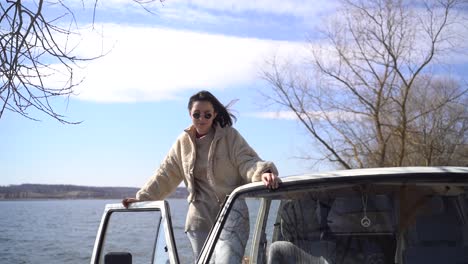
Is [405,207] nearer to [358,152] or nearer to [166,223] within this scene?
[166,223]

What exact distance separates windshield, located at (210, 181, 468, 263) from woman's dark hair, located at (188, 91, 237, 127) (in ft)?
3.73

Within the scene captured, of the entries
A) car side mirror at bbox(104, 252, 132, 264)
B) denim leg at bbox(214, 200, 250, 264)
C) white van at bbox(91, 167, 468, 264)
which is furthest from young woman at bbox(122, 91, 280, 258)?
car side mirror at bbox(104, 252, 132, 264)

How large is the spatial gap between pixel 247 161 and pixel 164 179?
2.62 ft

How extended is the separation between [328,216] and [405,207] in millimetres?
399

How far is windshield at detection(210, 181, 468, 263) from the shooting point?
3.35m

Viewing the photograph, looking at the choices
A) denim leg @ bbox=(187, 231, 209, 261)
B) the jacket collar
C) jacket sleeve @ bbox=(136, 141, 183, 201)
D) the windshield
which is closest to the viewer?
the windshield

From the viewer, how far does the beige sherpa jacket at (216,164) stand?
4316mm

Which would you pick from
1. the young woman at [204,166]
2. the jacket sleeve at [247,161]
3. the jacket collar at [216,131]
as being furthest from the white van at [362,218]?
the jacket collar at [216,131]

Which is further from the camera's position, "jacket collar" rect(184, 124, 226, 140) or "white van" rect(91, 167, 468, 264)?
"jacket collar" rect(184, 124, 226, 140)

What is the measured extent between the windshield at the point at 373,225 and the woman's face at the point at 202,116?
1055 millimetres

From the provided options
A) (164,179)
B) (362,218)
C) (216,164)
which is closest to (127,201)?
(164,179)

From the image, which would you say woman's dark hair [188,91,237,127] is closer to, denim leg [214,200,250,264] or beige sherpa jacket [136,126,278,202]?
beige sherpa jacket [136,126,278,202]

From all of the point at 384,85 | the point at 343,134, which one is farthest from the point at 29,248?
the point at 384,85

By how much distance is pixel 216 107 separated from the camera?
4.75 m
